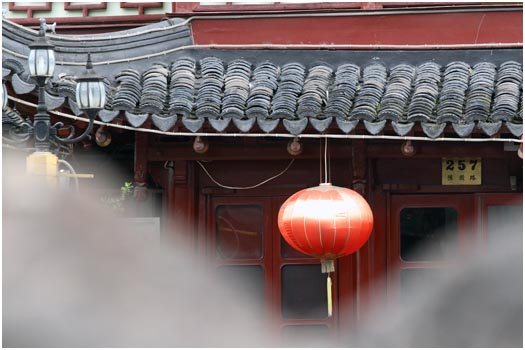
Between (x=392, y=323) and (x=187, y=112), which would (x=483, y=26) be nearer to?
(x=187, y=112)

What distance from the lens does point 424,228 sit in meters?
8.31

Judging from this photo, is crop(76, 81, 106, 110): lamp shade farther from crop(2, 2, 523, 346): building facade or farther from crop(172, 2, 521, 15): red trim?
crop(172, 2, 521, 15): red trim

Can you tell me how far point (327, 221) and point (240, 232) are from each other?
1418 millimetres

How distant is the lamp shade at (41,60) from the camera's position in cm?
660

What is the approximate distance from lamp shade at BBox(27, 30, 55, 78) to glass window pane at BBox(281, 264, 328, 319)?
275 cm

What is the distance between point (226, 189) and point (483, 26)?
8.20 ft

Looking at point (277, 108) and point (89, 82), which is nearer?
point (89, 82)

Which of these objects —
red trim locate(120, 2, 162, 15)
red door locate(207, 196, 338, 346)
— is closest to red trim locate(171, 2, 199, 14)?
red trim locate(120, 2, 162, 15)

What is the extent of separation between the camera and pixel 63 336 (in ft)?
4.67

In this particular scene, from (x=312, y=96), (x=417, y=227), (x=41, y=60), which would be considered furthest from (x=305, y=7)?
(x=41, y=60)

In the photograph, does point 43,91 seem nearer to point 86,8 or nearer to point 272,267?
point 272,267

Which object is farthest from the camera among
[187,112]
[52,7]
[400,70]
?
[52,7]

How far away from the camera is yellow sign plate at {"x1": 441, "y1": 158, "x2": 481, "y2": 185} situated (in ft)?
26.8

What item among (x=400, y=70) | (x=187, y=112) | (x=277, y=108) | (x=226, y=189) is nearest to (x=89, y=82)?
(x=187, y=112)
